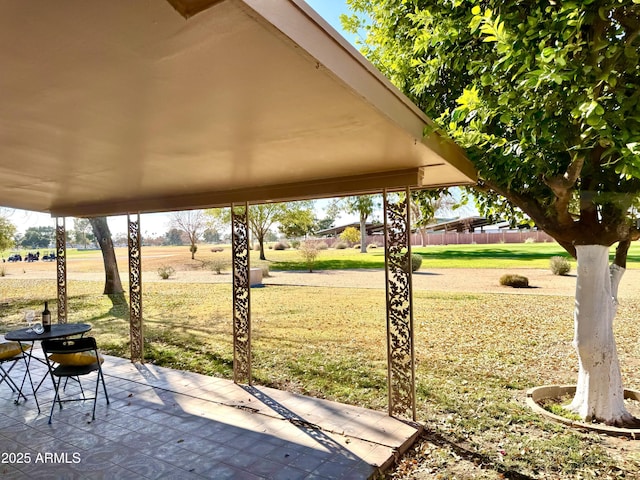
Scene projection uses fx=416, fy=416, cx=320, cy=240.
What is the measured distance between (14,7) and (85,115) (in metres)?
1.09

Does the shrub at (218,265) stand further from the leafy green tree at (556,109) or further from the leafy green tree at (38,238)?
the leafy green tree at (556,109)

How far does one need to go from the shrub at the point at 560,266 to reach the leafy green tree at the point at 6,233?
18.1 metres

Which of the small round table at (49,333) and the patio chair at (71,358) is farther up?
the small round table at (49,333)

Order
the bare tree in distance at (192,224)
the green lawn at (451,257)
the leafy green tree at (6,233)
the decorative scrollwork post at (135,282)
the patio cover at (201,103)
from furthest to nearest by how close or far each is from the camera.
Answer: the bare tree in distance at (192,224) < the green lawn at (451,257) < the leafy green tree at (6,233) < the decorative scrollwork post at (135,282) < the patio cover at (201,103)

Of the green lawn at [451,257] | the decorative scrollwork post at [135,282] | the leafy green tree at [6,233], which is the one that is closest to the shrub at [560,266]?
the green lawn at [451,257]

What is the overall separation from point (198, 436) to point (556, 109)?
3697mm

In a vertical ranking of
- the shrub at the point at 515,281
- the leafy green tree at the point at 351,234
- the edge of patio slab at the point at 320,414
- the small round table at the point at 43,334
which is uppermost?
the leafy green tree at the point at 351,234

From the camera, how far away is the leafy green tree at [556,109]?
7.27ft

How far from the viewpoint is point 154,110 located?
2041mm

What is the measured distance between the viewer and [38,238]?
16328 mm

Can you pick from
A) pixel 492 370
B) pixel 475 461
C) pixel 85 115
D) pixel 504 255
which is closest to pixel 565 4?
pixel 85 115

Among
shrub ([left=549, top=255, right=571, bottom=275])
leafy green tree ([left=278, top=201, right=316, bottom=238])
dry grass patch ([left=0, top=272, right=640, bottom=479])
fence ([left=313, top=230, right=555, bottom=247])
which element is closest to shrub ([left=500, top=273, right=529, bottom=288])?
dry grass patch ([left=0, top=272, right=640, bottom=479])

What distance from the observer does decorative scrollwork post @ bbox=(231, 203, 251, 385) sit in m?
4.96

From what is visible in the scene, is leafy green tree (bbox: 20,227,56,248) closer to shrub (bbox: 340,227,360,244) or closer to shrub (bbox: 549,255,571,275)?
shrub (bbox: 340,227,360,244)
